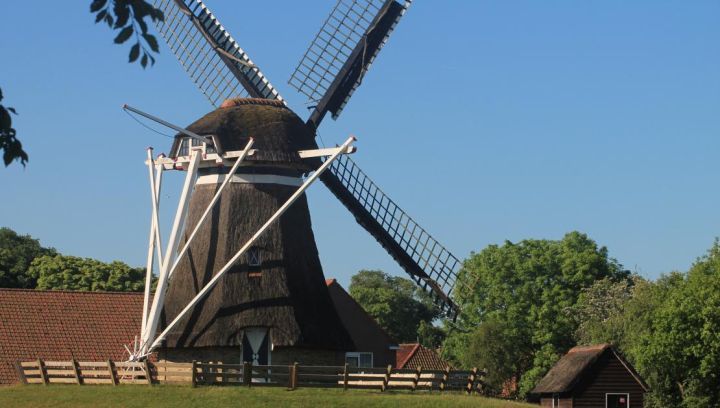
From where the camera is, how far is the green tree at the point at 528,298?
61.5 m

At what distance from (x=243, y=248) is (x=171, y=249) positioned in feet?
6.29

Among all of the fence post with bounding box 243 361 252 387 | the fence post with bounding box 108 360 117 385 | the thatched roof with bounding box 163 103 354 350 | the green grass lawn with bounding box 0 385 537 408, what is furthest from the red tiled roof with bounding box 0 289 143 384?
the fence post with bounding box 243 361 252 387

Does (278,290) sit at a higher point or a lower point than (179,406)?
higher

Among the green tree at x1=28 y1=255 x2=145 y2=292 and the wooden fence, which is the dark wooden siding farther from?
the green tree at x1=28 y1=255 x2=145 y2=292

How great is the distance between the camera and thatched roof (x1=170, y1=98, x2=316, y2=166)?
34656 mm

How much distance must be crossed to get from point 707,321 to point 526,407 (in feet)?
56.7

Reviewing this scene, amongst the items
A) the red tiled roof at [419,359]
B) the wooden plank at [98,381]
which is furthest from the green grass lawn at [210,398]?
the red tiled roof at [419,359]

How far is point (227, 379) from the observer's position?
32531mm

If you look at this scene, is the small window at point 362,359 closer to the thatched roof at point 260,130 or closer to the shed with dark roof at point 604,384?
the shed with dark roof at point 604,384

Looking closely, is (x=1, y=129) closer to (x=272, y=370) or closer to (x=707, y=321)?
(x=272, y=370)

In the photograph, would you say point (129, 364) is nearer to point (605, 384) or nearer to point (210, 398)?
point (210, 398)

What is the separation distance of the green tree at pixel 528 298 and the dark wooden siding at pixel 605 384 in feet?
35.4

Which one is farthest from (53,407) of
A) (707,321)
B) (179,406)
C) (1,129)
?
(707,321)

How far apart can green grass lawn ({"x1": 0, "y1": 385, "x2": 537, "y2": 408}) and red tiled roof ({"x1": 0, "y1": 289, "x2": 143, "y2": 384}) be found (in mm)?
6489
